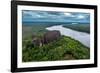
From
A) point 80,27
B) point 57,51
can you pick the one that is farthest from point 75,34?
point 57,51

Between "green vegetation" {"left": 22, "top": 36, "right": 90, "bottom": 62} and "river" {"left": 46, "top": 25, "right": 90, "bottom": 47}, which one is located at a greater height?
"river" {"left": 46, "top": 25, "right": 90, "bottom": 47}

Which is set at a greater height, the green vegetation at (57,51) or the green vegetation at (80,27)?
the green vegetation at (80,27)

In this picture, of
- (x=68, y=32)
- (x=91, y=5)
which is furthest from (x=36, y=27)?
(x=91, y=5)

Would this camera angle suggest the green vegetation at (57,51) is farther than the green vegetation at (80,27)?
No

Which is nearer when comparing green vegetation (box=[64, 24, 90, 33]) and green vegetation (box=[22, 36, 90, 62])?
green vegetation (box=[22, 36, 90, 62])

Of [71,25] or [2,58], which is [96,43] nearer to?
[71,25]

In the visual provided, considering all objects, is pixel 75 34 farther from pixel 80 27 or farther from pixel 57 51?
pixel 57 51
